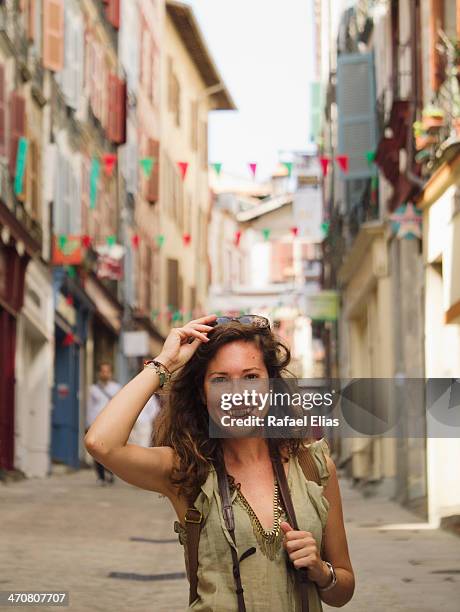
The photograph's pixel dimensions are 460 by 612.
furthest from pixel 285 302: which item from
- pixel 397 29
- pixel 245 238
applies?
pixel 397 29

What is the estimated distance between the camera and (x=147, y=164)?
3712 centimetres

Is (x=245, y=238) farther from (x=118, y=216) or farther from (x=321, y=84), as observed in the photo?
(x=118, y=216)

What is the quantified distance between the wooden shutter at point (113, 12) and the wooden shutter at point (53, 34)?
766 cm

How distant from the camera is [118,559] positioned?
33.9ft

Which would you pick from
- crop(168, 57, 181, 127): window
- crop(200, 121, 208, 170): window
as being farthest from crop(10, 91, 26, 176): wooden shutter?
crop(200, 121, 208, 170): window

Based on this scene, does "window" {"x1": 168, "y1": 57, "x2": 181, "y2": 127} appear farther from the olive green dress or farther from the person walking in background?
the olive green dress

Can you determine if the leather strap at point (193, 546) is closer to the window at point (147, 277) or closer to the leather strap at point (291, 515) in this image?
the leather strap at point (291, 515)

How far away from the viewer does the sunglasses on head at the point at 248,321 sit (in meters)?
3.33

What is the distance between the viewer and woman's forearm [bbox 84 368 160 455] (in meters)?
3.24

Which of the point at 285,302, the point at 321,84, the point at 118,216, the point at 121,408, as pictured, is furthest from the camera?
the point at 285,302

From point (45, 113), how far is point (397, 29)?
6.95 m

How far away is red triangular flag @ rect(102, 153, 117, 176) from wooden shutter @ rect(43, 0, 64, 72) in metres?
5.68

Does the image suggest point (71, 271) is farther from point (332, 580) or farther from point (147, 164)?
point (332, 580)

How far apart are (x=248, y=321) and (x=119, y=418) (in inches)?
14.4
